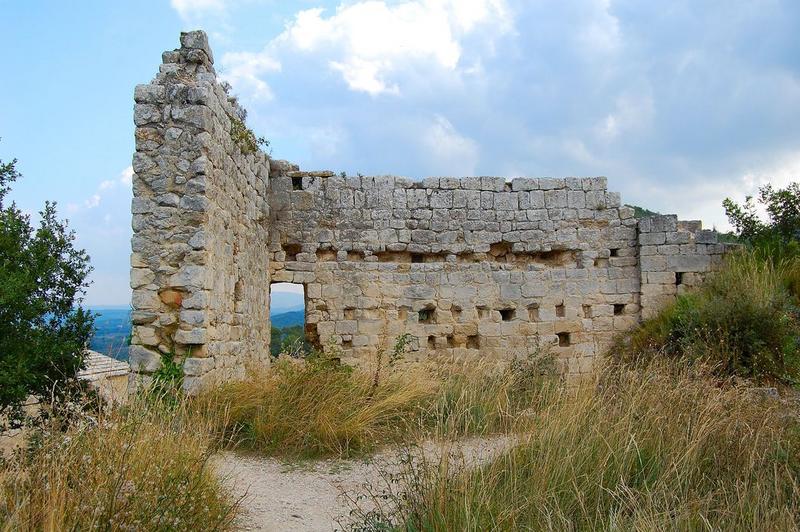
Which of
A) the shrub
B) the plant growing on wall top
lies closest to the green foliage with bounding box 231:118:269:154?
the plant growing on wall top

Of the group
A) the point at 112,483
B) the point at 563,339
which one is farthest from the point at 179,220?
the point at 563,339

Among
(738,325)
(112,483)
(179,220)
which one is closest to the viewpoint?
(112,483)

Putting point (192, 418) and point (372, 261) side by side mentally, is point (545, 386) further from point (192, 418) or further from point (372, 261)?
point (372, 261)

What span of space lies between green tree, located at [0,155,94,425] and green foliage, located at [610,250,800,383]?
602 centimetres

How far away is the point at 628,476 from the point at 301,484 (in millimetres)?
2394

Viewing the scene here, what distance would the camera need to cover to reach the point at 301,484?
193 inches

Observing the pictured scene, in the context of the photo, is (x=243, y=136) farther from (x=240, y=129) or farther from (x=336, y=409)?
(x=336, y=409)

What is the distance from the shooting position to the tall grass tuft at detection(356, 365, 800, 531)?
132 inches

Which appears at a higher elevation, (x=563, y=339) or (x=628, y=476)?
(x=563, y=339)

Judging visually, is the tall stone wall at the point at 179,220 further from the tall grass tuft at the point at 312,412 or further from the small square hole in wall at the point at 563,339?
the small square hole in wall at the point at 563,339

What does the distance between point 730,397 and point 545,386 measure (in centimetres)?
160

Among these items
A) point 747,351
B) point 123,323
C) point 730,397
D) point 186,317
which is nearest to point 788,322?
point 747,351

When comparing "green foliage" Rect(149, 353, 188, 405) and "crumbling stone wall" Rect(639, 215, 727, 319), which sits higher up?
"crumbling stone wall" Rect(639, 215, 727, 319)

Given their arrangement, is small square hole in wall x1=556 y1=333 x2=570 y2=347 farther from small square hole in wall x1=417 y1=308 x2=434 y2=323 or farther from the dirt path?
the dirt path
